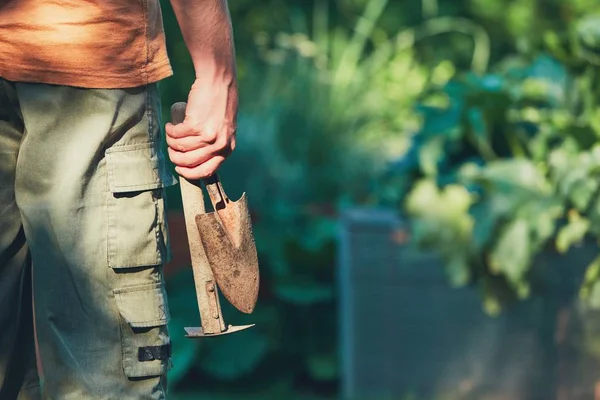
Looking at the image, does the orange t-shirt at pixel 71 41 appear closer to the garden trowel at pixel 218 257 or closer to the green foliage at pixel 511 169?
the garden trowel at pixel 218 257

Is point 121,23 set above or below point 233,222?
above

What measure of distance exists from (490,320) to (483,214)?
0.39 m

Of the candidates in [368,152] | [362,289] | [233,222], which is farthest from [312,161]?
[233,222]

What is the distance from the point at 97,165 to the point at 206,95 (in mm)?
239

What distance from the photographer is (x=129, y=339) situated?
7.27 feet

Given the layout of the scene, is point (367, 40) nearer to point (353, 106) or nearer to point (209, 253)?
point (353, 106)

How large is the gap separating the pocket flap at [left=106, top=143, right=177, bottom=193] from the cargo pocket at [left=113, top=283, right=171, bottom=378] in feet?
0.61

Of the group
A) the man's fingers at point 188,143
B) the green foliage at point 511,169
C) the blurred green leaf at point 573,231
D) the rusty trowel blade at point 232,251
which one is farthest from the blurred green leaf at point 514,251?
the man's fingers at point 188,143

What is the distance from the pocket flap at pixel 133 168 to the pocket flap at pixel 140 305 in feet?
0.60

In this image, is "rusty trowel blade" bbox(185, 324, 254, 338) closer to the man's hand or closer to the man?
the man

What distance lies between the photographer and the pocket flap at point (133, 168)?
2.19m

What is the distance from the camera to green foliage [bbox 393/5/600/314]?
379cm

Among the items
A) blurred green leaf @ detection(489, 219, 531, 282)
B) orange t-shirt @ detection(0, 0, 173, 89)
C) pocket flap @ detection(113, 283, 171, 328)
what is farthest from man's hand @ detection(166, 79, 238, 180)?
→ blurred green leaf @ detection(489, 219, 531, 282)

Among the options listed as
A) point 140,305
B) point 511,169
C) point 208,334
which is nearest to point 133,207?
point 140,305
